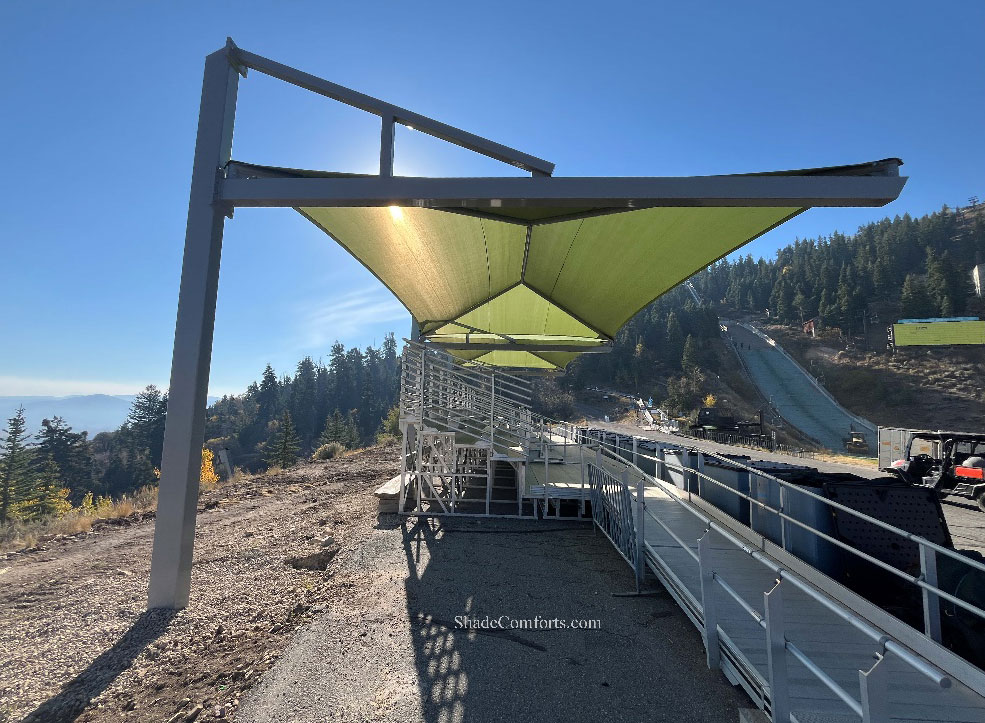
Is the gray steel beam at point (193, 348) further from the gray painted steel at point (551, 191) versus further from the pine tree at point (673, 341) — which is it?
the pine tree at point (673, 341)

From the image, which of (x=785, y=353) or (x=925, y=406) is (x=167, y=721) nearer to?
(x=925, y=406)

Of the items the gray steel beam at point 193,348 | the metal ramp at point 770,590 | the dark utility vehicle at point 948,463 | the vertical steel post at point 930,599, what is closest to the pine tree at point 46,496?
the gray steel beam at point 193,348

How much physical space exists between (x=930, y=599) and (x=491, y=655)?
3306mm

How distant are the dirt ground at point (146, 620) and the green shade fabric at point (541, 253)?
16.6 feet

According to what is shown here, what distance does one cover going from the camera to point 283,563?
240 inches

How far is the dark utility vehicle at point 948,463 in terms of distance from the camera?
10.7m

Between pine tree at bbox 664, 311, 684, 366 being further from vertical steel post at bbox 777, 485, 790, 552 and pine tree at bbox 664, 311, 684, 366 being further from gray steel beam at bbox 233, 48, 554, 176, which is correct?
gray steel beam at bbox 233, 48, 554, 176

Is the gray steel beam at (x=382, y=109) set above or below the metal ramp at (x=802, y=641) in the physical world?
above

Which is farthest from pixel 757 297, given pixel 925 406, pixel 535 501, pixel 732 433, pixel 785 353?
pixel 535 501

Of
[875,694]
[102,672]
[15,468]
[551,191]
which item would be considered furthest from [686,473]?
[15,468]

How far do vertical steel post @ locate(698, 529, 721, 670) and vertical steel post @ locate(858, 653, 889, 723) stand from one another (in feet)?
5.30

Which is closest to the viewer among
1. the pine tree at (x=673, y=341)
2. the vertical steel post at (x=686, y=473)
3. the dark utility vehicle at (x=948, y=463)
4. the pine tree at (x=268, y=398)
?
the vertical steel post at (x=686, y=473)

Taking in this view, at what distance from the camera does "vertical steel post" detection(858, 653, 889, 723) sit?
1.72m

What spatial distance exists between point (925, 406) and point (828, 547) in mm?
91377
